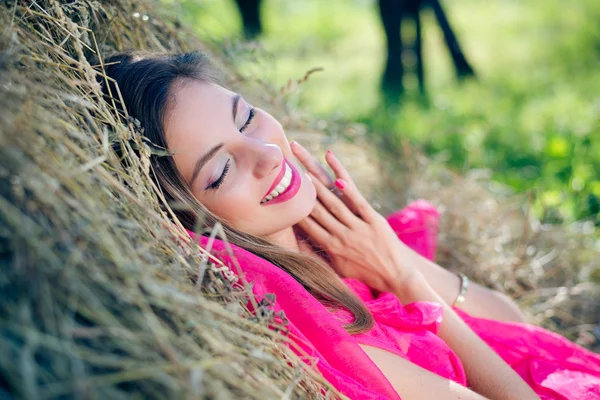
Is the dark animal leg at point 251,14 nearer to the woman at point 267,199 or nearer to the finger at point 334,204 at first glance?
the finger at point 334,204

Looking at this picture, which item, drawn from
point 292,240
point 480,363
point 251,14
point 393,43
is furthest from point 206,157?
point 251,14

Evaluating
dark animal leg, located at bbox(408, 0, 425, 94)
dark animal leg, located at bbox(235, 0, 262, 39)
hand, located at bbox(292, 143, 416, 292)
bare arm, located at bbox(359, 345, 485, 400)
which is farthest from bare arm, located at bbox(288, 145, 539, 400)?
dark animal leg, located at bbox(235, 0, 262, 39)

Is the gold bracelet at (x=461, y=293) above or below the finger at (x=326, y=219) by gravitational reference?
below

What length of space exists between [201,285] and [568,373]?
153 centimetres

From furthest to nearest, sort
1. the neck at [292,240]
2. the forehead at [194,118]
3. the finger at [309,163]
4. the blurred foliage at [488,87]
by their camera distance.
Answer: the blurred foliage at [488,87], the finger at [309,163], the neck at [292,240], the forehead at [194,118]

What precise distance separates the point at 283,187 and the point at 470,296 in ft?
3.62

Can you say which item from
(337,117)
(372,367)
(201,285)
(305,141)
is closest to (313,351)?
(372,367)

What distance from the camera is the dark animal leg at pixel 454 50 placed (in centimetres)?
648

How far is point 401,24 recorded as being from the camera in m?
6.49

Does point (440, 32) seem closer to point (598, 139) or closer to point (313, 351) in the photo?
point (598, 139)

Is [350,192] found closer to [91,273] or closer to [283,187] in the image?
[283,187]

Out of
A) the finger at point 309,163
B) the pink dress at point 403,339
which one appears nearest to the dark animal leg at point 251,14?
the pink dress at point 403,339

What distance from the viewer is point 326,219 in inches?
96.1

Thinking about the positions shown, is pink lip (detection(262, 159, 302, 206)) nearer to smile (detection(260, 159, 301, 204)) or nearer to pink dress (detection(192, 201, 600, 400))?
smile (detection(260, 159, 301, 204))
